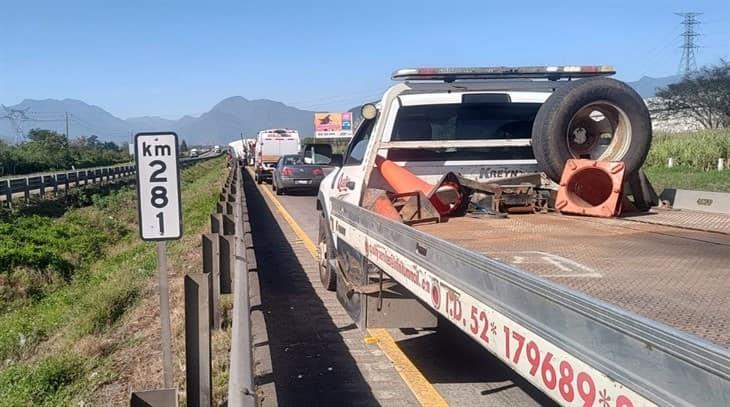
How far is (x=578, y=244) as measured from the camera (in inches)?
177

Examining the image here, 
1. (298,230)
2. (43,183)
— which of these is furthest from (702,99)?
(298,230)

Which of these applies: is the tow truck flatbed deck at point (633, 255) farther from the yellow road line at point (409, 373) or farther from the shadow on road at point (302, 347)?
the shadow on road at point (302, 347)

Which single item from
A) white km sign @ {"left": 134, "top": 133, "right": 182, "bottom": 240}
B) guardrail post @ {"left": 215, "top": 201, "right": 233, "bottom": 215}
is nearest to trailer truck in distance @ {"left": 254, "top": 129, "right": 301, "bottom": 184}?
guardrail post @ {"left": 215, "top": 201, "right": 233, "bottom": 215}

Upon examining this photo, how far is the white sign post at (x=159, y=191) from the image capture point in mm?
5285

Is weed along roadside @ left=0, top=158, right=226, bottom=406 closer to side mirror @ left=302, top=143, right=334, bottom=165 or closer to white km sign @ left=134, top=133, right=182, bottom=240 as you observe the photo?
white km sign @ left=134, top=133, right=182, bottom=240

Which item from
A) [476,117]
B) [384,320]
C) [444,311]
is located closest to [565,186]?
[476,117]

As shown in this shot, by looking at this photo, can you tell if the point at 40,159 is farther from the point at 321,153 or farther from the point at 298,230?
the point at 321,153

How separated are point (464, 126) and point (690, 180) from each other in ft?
70.8

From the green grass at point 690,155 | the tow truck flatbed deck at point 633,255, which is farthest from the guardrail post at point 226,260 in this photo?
the green grass at point 690,155

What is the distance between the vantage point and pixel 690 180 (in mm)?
26500

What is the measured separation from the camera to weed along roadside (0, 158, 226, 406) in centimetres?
650

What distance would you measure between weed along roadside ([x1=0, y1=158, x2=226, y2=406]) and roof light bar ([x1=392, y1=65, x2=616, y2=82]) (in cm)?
322

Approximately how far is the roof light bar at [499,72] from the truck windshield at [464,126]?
11.8 inches

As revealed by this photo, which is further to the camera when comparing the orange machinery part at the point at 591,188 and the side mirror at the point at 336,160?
the side mirror at the point at 336,160
